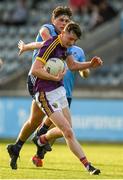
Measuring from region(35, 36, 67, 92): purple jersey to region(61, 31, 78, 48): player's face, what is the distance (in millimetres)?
85

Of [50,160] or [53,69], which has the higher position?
[53,69]

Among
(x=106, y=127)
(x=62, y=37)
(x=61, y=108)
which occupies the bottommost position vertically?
(x=106, y=127)

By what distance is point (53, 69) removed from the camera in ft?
40.7

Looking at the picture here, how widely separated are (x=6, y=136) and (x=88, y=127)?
2244 millimetres

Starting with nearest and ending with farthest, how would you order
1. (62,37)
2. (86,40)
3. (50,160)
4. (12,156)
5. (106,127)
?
(62,37) → (12,156) → (50,160) → (106,127) → (86,40)

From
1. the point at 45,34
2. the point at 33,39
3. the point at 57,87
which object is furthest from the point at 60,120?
the point at 33,39

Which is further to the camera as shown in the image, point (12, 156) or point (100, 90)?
point (100, 90)

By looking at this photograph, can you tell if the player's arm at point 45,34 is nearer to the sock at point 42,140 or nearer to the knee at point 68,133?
the sock at point 42,140

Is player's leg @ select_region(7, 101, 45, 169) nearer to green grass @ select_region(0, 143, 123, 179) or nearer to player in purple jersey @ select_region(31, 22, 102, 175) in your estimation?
green grass @ select_region(0, 143, 123, 179)

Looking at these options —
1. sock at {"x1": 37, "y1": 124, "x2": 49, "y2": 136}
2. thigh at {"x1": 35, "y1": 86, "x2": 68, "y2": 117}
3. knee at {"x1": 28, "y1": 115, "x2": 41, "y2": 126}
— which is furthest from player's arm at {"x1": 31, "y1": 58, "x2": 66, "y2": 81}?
sock at {"x1": 37, "y1": 124, "x2": 49, "y2": 136}

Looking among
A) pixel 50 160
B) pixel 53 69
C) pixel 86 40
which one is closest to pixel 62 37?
pixel 53 69

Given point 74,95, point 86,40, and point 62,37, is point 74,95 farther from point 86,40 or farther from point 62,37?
point 62,37

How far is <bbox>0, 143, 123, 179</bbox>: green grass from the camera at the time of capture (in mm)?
12105

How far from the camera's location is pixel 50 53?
40.5 feet
